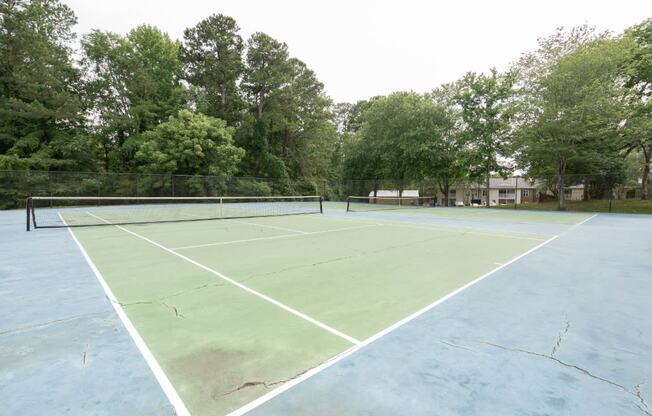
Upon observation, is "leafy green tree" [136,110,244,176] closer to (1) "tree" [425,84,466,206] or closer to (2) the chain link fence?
(2) the chain link fence

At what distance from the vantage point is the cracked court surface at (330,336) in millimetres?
2055

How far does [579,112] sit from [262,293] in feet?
81.3

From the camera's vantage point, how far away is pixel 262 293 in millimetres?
4184

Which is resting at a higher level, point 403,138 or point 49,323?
point 403,138

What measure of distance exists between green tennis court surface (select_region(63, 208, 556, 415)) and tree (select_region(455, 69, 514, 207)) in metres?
20.5

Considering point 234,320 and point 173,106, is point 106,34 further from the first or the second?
point 234,320

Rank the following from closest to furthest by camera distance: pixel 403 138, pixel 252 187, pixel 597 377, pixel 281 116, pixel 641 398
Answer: pixel 641 398 → pixel 597 377 → pixel 252 187 → pixel 403 138 → pixel 281 116

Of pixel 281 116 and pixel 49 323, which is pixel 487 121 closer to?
pixel 281 116

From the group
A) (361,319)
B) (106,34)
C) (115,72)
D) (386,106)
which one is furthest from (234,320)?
(106,34)

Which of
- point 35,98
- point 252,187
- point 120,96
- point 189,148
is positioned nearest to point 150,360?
point 189,148

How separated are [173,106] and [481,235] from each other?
32.1m

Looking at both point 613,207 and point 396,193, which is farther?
point 396,193

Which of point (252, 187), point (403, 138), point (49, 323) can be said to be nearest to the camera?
point (49, 323)

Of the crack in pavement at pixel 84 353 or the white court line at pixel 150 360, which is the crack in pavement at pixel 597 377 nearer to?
the white court line at pixel 150 360
